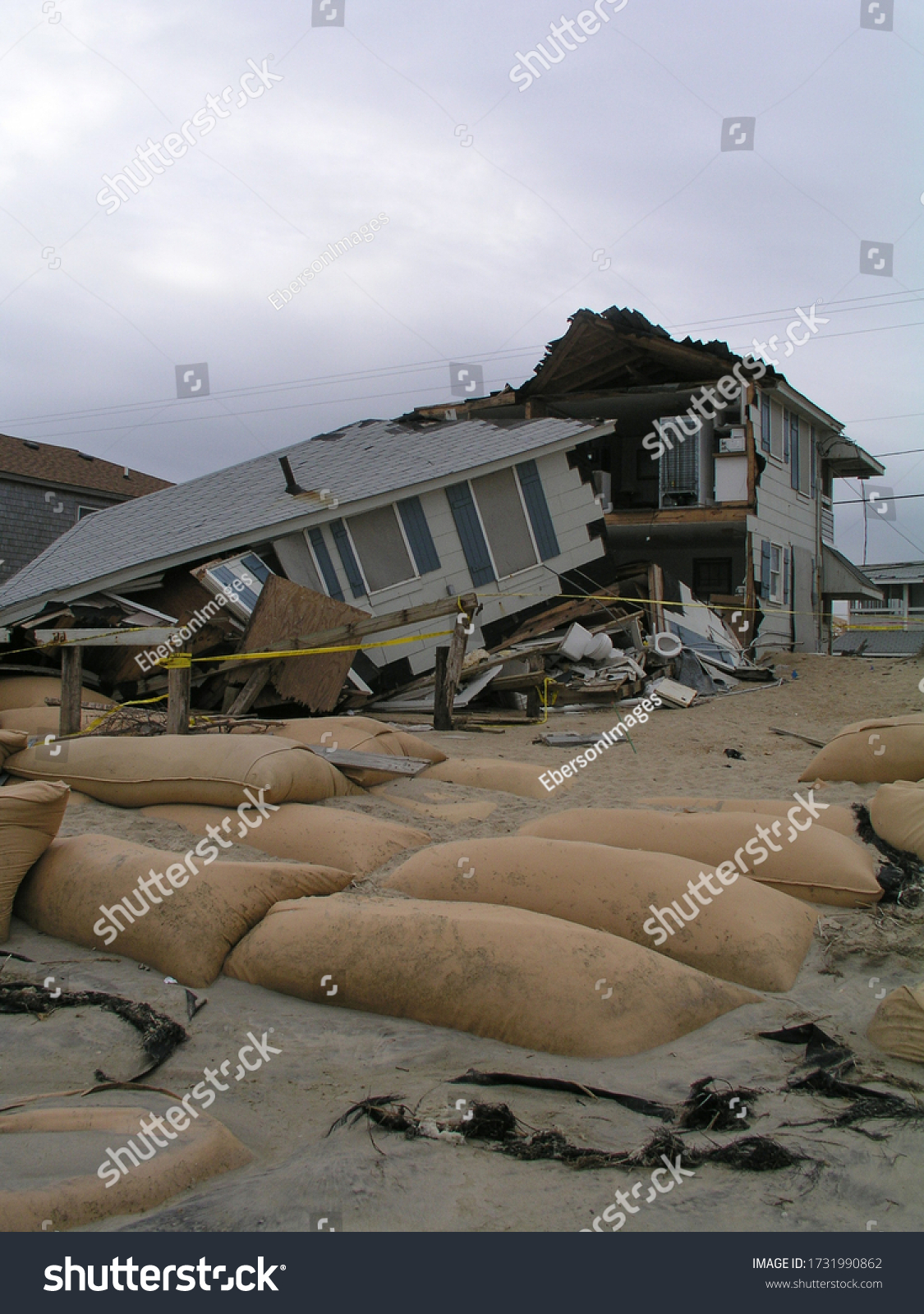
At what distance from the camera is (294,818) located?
15.9ft

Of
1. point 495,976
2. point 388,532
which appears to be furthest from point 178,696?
point 388,532

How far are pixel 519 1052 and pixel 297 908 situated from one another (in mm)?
1131

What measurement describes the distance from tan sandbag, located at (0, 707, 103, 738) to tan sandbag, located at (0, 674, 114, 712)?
0.64 m

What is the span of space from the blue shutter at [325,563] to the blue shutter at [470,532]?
6.90 ft

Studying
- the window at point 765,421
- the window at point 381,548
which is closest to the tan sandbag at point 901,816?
the window at point 381,548

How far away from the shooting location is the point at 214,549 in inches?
447

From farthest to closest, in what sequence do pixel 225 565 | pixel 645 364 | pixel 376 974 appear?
pixel 645 364 < pixel 225 565 < pixel 376 974

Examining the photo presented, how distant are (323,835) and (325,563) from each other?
801cm

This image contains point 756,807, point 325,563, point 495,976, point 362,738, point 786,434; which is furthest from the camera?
point 786,434

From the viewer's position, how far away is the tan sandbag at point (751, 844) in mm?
4160

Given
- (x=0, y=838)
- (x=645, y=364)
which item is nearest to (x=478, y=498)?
(x=645, y=364)

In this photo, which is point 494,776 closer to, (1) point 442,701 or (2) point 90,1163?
(1) point 442,701

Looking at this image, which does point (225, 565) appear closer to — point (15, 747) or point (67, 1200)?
point (15, 747)

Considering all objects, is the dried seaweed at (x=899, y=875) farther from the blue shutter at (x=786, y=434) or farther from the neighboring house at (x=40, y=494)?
the neighboring house at (x=40, y=494)
